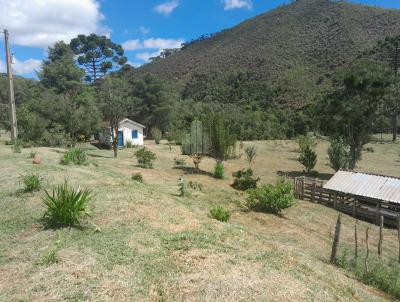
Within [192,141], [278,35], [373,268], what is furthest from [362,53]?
[373,268]

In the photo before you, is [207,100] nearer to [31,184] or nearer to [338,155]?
[338,155]

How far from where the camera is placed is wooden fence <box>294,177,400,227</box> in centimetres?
1777

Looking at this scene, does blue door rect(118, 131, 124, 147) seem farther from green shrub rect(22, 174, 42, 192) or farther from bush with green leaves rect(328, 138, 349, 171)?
green shrub rect(22, 174, 42, 192)

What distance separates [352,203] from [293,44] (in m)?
84.9

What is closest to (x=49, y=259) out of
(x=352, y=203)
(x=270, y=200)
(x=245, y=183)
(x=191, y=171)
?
(x=270, y=200)

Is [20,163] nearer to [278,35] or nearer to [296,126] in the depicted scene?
[296,126]

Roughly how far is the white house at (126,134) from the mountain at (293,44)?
46.1 metres

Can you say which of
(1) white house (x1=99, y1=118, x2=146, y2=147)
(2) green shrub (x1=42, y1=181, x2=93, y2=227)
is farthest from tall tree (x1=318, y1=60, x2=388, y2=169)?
(2) green shrub (x1=42, y1=181, x2=93, y2=227)

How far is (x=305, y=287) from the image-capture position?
22.5ft

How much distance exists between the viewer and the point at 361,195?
60.8 ft

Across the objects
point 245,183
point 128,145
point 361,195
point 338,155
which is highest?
point 128,145

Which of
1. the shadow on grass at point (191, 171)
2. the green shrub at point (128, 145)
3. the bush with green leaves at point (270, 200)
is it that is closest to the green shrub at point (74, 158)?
the bush with green leaves at point (270, 200)

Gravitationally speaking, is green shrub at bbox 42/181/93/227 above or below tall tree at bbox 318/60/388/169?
below

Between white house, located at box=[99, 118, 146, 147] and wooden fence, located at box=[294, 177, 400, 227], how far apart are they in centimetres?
2347
